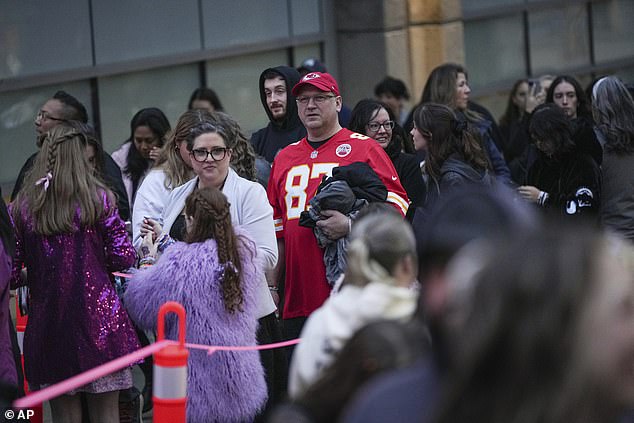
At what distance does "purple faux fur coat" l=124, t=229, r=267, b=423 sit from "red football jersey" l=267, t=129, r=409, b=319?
81cm

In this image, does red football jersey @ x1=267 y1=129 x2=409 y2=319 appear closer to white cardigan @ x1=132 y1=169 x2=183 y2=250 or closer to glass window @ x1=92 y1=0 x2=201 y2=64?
white cardigan @ x1=132 y1=169 x2=183 y2=250

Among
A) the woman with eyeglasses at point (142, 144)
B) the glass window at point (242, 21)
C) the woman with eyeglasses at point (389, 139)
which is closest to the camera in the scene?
the woman with eyeglasses at point (389, 139)

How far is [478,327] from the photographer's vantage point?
191 centimetres

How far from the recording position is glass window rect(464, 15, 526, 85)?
47.9ft

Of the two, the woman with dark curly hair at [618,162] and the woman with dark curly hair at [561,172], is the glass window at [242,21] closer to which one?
the woman with dark curly hair at [561,172]

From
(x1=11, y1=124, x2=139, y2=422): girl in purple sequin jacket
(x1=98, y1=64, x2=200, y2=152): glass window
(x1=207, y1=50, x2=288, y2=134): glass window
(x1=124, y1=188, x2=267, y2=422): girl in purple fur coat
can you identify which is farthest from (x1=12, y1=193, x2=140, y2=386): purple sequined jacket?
(x1=207, y1=50, x2=288, y2=134): glass window

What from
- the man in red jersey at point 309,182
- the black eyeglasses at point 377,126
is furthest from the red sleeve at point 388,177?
the black eyeglasses at point 377,126

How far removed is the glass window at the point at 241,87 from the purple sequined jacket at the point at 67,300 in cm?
575

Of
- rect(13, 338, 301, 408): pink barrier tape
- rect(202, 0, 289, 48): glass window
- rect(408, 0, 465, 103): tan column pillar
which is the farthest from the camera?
rect(408, 0, 465, 103): tan column pillar

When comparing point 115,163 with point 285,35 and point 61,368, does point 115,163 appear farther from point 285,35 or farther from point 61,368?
point 285,35

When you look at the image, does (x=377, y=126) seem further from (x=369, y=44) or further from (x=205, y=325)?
(x=369, y=44)

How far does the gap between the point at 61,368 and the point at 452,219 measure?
3965 mm

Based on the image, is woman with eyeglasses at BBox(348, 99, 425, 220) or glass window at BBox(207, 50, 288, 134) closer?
woman with eyeglasses at BBox(348, 99, 425, 220)

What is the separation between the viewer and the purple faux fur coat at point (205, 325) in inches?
222
